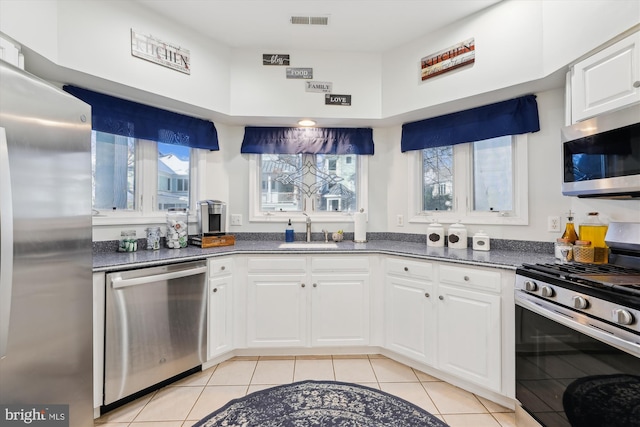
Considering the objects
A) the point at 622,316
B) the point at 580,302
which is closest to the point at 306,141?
the point at 580,302

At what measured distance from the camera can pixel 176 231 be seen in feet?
8.20

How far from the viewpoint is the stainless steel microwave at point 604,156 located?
4.56 ft

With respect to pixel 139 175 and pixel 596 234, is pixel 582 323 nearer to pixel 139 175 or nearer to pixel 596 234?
pixel 596 234

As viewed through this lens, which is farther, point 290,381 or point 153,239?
point 153,239

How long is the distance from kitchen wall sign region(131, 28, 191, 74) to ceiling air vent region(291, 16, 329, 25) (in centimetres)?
89

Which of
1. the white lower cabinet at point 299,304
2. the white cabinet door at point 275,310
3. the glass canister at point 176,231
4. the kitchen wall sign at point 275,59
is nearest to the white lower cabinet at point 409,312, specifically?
the white lower cabinet at point 299,304

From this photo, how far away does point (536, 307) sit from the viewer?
1.53m

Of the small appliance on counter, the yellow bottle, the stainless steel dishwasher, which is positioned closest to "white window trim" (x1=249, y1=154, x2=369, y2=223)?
the small appliance on counter

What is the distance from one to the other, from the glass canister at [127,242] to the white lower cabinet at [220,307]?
62 centimetres

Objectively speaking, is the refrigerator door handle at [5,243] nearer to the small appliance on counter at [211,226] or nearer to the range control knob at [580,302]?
the small appliance on counter at [211,226]

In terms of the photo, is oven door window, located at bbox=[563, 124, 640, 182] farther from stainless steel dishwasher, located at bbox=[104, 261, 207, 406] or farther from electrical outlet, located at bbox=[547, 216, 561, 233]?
stainless steel dishwasher, located at bbox=[104, 261, 207, 406]

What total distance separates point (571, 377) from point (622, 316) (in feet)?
1.32

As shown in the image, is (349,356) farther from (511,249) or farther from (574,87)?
(574,87)

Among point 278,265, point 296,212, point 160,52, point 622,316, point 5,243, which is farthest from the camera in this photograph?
point 296,212
